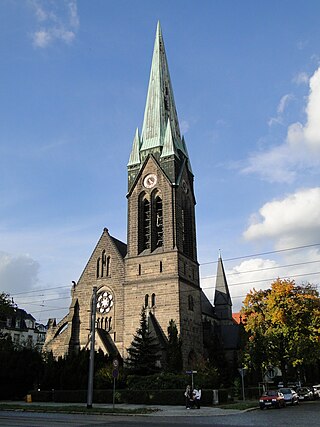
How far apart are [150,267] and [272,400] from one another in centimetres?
1953

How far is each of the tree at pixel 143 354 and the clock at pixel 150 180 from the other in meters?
15.3

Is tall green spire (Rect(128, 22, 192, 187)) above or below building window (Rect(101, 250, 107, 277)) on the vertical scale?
above

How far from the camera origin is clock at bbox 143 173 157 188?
5025 cm

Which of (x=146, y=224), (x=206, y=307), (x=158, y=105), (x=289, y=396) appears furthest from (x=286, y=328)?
(x=158, y=105)

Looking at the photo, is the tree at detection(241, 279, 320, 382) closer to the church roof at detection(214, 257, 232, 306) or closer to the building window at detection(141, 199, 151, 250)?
the building window at detection(141, 199, 151, 250)

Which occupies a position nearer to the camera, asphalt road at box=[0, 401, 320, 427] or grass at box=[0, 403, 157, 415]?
asphalt road at box=[0, 401, 320, 427]

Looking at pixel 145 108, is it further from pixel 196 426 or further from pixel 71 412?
pixel 196 426

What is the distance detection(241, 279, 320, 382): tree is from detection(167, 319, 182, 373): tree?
265 inches

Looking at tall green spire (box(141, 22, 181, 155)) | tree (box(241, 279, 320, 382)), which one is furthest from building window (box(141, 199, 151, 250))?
tree (box(241, 279, 320, 382))

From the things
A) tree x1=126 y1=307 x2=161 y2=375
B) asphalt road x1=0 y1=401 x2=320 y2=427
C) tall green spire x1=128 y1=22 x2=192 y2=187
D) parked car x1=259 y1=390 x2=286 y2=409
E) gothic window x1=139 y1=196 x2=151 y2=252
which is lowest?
asphalt road x1=0 y1=401 x2=320 y2=427

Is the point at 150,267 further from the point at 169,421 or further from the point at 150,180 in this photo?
the point at 169,421

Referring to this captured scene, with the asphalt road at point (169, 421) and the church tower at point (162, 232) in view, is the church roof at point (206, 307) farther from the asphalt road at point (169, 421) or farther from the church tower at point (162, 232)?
the asphalt road at point (169, 421)

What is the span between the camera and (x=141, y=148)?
175 ft

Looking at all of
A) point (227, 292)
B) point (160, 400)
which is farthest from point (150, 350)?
point (227, 292)
